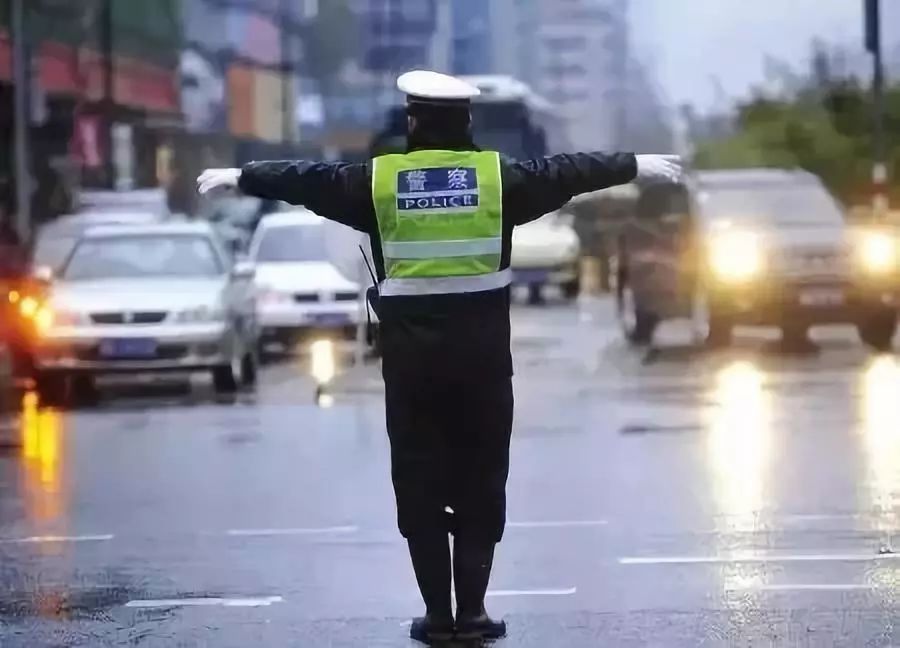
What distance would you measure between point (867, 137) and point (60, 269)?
25.2 m

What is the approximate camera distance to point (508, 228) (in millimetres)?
7055

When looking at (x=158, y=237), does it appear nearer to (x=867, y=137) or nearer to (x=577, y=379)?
(x=577, y=379)

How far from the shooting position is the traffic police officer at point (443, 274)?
6965 mm

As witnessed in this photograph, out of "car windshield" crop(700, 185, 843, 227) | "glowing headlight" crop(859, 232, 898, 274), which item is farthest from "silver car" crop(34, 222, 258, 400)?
"glowing headlight" crop(859, 232, 898, 274)

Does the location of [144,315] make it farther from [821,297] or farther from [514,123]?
[514,123]

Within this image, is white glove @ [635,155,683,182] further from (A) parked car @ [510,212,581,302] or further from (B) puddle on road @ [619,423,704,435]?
(A) parked car @ [510,212,581,302]

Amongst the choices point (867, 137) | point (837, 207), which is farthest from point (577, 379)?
point (867, 137)

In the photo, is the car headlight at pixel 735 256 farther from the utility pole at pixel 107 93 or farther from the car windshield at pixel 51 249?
the utility pole at pixel 107 93

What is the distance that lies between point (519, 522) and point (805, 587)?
86.6 inches

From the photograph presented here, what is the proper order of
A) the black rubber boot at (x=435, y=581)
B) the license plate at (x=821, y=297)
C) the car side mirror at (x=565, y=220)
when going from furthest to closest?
1. the car side mirror at (x=565, y=220)
2. the license plate at (x=821, y=297)
3. the black rubber boot at (x=435, y=581)

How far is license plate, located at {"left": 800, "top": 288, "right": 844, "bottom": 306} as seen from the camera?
21203 mm

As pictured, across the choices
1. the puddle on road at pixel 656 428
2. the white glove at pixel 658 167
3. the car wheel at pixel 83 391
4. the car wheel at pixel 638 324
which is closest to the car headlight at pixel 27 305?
the car wheel at pixel 83 391

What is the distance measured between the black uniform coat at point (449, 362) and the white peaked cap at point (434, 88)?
0.27 metres

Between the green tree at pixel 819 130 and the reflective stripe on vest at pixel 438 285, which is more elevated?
the green tree at pixel 819 130
